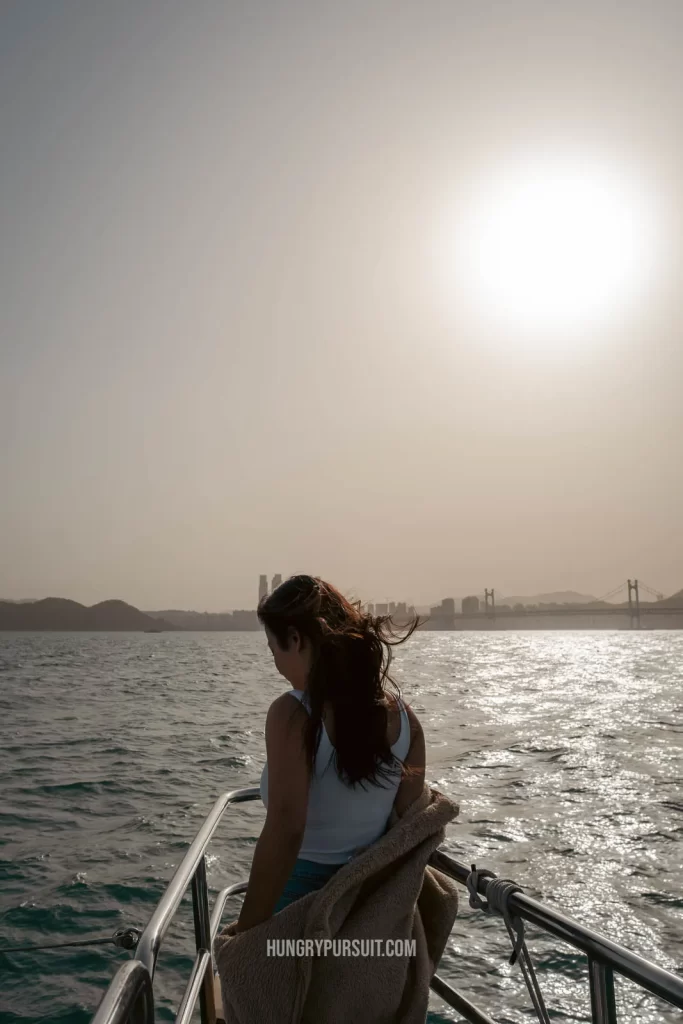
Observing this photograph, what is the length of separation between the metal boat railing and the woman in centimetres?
27

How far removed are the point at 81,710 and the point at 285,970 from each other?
835 inches

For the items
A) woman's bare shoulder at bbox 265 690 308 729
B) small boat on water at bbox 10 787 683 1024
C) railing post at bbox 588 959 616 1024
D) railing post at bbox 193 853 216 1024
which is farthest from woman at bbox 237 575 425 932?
railing post at bbox 193 853 216 1024

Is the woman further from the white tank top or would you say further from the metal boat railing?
the metal boat railing

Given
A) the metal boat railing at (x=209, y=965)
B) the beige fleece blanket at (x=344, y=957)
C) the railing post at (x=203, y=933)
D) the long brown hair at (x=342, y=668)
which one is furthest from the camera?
the railing post at (x=203, y=933)

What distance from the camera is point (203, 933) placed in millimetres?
2434

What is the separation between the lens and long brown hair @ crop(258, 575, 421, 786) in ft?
5.52

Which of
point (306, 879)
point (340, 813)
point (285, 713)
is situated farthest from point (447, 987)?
point (285, 713)

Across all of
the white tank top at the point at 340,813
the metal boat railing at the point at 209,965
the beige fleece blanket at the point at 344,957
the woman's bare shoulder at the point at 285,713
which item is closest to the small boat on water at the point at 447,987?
the metal boat railing at the point at 209,965

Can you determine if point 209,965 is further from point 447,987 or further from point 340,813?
point 340,813

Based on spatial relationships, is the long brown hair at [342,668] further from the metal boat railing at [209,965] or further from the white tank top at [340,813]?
the metal boat railing at [209,965]

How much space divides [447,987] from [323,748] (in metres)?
1.03

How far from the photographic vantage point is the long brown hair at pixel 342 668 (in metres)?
1.68

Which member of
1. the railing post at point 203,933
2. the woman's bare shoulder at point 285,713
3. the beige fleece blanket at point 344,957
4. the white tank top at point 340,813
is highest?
the woman's bare shoulder at point 285,713

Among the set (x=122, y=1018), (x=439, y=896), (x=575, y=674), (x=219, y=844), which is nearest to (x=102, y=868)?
(x=219, y=844)
